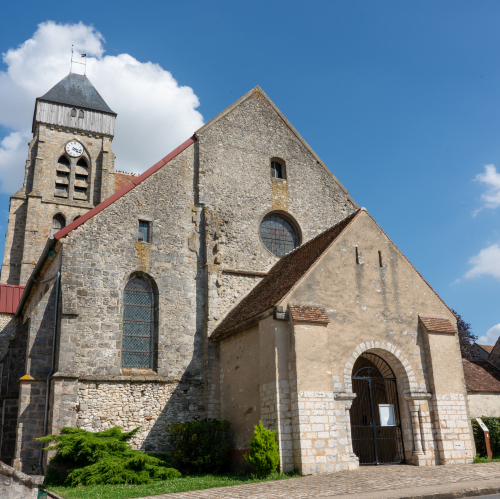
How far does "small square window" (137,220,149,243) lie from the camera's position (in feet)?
53.2

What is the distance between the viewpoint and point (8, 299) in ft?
67.9

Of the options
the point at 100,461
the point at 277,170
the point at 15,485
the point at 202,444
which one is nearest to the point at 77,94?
the point at 277,170

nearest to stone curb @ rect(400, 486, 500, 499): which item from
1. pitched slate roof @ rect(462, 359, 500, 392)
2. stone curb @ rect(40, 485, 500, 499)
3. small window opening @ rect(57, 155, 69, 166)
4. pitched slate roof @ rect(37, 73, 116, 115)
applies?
stone curb @ rect(40, 485, 500, 499)

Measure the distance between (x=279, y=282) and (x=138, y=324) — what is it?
4.50 metres

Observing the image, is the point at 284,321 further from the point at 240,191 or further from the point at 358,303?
the point at 240,191

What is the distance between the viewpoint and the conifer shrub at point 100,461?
11.5 meters

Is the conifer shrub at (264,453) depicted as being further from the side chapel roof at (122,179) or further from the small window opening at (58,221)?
the side chapel roof at (122,179)

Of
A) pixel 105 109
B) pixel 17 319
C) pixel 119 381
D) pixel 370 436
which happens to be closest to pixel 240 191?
pixel 119 381

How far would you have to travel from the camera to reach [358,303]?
13773 mm

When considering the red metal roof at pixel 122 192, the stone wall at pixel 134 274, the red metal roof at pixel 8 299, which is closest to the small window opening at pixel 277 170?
the red metal roof at pixel 122 192

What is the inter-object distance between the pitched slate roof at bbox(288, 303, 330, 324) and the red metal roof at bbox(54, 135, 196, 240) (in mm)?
6709

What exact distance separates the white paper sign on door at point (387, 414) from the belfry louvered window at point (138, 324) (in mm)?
6790

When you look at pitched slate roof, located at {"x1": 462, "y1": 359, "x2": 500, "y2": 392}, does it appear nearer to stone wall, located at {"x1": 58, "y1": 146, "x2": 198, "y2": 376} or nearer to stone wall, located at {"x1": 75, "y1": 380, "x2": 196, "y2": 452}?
stone wall, located at {"x1": 58, "y1": 146, "x2": 198, "y2": 376}

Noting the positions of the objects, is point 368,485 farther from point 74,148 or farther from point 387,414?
point 74,148
